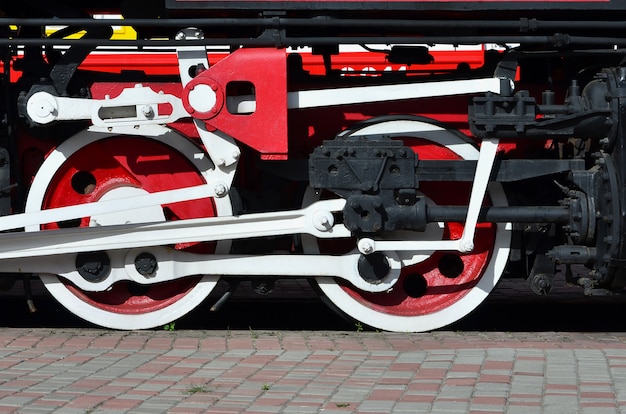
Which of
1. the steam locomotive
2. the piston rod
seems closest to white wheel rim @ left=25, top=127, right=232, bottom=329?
the steam locomotive

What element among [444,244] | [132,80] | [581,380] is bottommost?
[581,380]

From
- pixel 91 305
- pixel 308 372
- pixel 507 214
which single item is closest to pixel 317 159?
pixel 507 214

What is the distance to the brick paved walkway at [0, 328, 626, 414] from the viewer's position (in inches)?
195

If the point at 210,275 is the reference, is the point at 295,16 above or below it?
above

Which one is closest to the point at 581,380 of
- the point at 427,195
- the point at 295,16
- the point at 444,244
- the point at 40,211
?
the point at 444,244

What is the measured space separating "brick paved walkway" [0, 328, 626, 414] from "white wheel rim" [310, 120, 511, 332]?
4.5 inches

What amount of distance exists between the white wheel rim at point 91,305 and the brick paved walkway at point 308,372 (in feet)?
0.36

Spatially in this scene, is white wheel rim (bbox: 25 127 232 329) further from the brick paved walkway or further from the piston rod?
the piston rod

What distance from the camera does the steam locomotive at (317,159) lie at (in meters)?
6.34

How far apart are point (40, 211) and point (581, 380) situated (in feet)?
9.98

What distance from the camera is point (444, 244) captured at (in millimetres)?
6465

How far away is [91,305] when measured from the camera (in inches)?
268

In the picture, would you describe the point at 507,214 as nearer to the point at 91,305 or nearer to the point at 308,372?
the point at 308,372

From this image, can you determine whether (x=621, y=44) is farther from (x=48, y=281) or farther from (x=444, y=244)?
(x=48, y=281)
